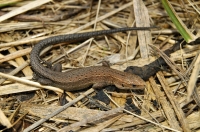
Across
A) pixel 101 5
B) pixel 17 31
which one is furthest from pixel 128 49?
pixel 17 31

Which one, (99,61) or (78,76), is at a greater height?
(99,61)

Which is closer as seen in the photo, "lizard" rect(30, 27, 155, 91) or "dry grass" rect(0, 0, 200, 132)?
"dry grass" rect(0, 0, 200, 132)

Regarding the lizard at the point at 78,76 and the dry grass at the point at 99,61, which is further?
the lizard at the point at 78,76

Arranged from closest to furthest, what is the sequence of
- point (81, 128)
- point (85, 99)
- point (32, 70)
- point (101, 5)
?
point (81, 128)
point (85, 99)
point (32, 70)
point (101, 5)

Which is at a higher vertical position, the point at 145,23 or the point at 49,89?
the point at 145,23

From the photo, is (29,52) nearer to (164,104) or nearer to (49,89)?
(49,89)

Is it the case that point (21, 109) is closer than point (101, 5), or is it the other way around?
point (21, 109)

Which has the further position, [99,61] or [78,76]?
[99,61]

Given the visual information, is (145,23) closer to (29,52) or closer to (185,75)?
(185,75)

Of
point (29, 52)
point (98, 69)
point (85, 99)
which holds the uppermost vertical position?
point (29, 52)

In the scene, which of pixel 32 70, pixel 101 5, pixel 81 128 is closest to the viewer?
pixel 81 128

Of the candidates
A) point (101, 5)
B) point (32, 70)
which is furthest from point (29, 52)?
point (101, 5)
